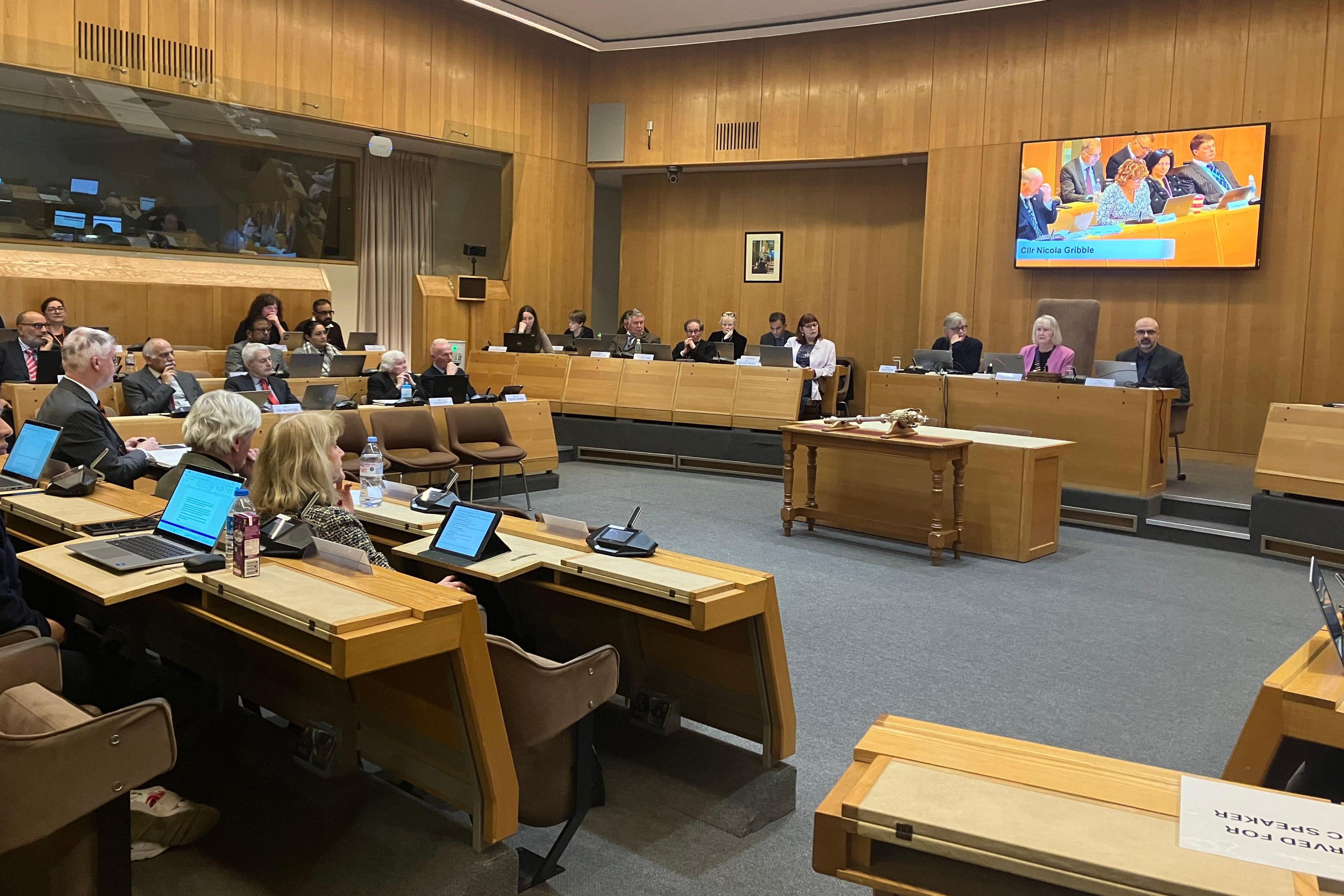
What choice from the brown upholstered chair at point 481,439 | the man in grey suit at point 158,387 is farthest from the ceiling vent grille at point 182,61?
the brown upholstered chair at point 481,439

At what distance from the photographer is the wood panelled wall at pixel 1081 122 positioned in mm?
9070

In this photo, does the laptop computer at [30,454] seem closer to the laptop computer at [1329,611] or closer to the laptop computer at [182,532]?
the laptop computer at [182,532]

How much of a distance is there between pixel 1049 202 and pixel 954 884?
9986 mm

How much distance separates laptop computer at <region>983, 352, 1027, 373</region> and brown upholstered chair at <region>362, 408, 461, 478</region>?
427cm

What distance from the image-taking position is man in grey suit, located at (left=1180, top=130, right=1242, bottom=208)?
9266mm

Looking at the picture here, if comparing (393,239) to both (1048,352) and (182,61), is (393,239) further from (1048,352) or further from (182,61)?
(1048,352)

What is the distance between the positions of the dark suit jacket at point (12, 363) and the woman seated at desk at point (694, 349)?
18.1ft

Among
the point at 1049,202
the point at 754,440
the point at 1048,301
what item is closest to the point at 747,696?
the point at 754,440

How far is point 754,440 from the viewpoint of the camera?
30.8ft

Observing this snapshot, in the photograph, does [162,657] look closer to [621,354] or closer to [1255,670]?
[1255,670]

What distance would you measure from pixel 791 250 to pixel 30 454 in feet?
32.8

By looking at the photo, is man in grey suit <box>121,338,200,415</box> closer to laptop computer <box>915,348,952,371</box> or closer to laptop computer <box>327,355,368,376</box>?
laptop computer <box>327,355,368,376</box>

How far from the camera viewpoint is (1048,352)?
8.11 metres

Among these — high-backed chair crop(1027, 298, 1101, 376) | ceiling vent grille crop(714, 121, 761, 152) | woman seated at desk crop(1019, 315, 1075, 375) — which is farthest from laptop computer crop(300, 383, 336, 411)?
ceiling vent grille crop(714, 121, 761, 152)
